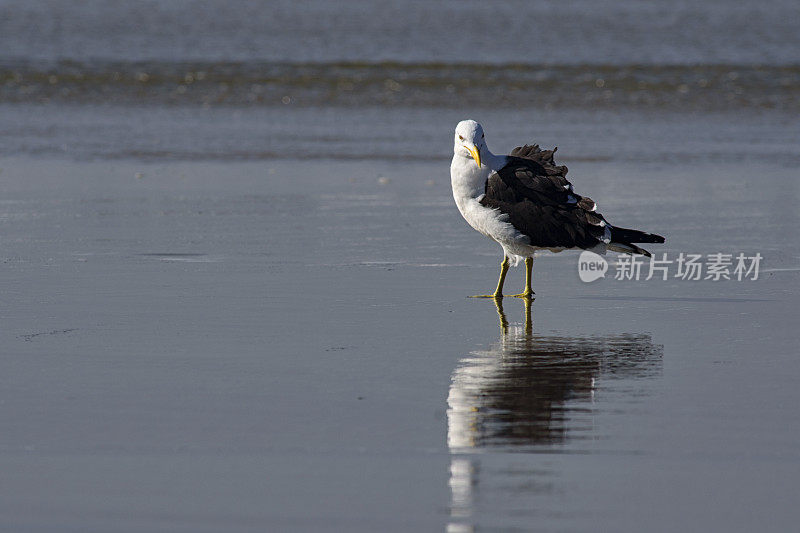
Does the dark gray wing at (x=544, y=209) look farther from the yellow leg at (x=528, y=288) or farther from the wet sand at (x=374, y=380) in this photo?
the wet sand at (x=374, y=380)

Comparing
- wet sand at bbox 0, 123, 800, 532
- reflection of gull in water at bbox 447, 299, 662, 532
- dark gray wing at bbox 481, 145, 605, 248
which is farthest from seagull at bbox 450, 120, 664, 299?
reflection of gull in water at bbox 447, 299, 662, 532

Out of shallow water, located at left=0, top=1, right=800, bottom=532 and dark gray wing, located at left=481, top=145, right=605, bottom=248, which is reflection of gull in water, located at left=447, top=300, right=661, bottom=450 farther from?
dark gray wing, located at left=481, top=145, right=605, bottom=248

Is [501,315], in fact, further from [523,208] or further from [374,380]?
[374,380]

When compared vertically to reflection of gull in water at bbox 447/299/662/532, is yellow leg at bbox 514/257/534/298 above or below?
above

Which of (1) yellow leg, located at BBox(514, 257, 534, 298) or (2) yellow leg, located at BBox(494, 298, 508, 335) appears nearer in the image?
(2) yellow leg, located at BBox(494, 298, 508, 335)

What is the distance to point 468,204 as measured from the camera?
7336mm

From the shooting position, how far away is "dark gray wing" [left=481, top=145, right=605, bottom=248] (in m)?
7.21

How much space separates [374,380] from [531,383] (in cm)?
63

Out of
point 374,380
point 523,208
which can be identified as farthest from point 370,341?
point 523,208

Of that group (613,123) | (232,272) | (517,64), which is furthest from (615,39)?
(232,272)

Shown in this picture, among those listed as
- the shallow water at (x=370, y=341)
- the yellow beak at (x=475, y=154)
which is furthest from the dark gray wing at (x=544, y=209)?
the shallow water at (x=370, y=341)

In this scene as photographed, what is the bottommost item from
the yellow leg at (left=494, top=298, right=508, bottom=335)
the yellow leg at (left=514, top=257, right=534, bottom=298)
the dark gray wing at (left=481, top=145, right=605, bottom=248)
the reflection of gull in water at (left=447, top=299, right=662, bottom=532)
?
the reflection of gull in water at (left=447, top=299, right=662, bottom=532)

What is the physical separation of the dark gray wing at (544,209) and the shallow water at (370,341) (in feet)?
1.11

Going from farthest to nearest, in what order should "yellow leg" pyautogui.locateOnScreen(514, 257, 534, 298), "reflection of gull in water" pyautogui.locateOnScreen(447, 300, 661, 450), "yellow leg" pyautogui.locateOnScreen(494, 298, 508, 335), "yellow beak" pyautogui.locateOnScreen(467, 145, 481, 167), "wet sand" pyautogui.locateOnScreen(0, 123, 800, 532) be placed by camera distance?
"yellow leg" pyautogui.locateOnScreen(514, 257, 534, 298) < "yellow beak" pyautogui.locateOnScreen(467, 145, 481, 167) < "yellow leg" pyautogui.locateOnScreen(494, 298, 508, 335) < "reflection of gull in water" pyautogui.locateOnScreen(447, 300, 661, 450) < "wet sand" pyautogui.locateOnScreen(0, 123, 800, 532)
